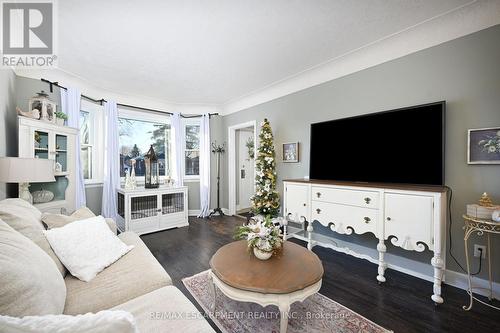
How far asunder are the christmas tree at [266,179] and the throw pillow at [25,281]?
276 cm

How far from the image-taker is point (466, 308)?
5.76 feet

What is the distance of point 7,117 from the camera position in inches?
97.2

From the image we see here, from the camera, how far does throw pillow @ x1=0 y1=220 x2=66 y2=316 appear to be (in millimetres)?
729

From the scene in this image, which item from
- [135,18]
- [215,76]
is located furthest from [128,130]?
[135,18]

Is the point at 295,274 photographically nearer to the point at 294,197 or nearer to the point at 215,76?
the point at 294,197

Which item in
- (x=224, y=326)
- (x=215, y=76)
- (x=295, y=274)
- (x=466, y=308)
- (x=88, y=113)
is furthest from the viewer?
(x=88, y=113)

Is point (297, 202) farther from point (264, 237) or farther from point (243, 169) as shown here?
point (243, 169)

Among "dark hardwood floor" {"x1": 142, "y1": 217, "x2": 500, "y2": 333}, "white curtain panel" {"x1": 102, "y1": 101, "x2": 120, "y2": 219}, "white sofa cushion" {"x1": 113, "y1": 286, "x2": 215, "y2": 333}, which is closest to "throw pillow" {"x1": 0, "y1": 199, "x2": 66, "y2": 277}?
"white sofa cushion" {"x1": 113, "y1": 286, "x2": 215, "y2": 333}

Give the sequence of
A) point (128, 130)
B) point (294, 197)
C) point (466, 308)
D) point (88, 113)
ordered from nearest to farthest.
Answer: point (466, 308) → point (294, 197) → point (88, 113) → point (128, 130)

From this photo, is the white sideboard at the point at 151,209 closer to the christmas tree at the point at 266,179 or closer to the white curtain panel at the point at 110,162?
the white curtain panel at the point at 110,162

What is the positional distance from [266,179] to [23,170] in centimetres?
299

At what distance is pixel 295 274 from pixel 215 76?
10.3 ft

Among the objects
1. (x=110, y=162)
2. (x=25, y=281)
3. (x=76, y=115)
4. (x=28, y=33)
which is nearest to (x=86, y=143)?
(x=110, y=162)

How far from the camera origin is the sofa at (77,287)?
0.79m
